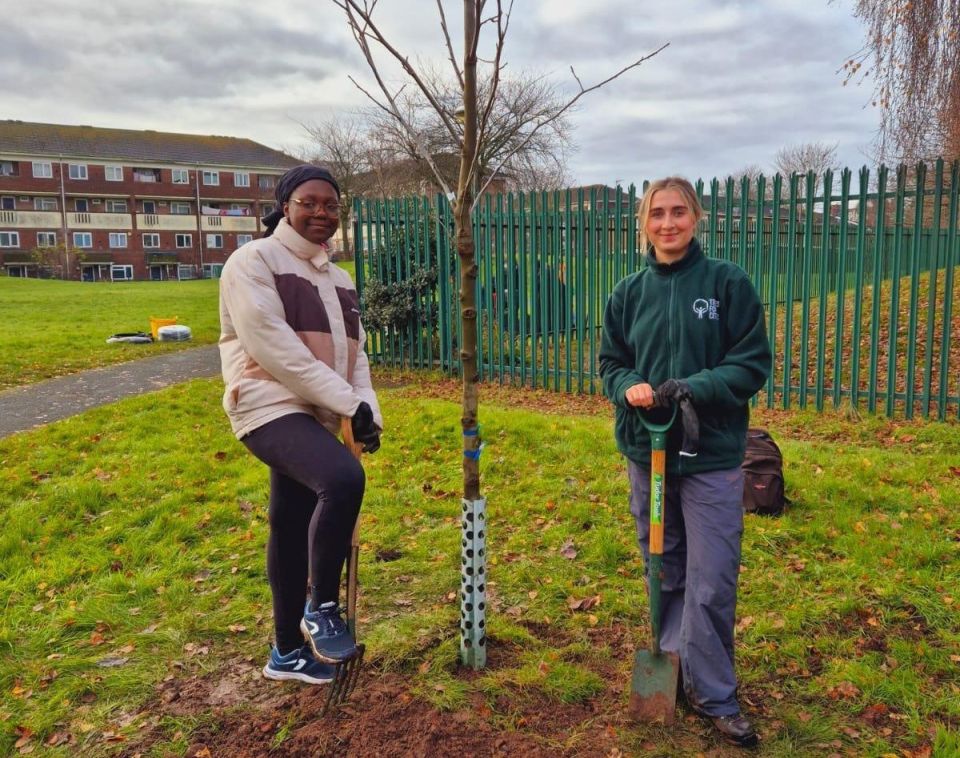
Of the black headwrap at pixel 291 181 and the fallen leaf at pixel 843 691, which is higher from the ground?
the black headwrap at pixel 291 181

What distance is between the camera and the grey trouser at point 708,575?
2.54 metres

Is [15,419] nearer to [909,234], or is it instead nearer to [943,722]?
[943,722]

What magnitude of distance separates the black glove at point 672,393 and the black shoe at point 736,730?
3.87ft

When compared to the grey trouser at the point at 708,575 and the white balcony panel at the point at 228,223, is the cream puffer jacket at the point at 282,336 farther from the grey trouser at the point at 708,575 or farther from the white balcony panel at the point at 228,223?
the white balcony panel at the point at 228,223

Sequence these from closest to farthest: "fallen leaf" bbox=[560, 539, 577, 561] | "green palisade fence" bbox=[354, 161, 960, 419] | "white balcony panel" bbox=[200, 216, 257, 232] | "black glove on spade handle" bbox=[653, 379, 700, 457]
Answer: "black glove on spade handle" bbox=[653, 379, 700, 457] → "fallen leaf" bbox=[560, 539, 577, 561] → "green palisade fence" bbox=[354, 161, 960, 419] → "white balcony panel" bbox=[200, 216, 257, 232]

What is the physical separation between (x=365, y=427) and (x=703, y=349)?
1304mm

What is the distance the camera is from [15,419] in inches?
307

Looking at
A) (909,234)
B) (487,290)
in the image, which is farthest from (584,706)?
(909,234)

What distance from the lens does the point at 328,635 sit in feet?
8.96

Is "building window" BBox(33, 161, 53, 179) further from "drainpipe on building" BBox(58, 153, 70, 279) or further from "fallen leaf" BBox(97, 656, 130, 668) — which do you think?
"fallen leaf" BBox(97, 656, 130, 668)

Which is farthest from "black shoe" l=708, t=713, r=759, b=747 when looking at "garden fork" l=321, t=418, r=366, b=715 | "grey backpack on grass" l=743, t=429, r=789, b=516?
"grey backpack on grass" l=743, t=429, r=789, b=516

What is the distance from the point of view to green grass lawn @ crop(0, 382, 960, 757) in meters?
2.87

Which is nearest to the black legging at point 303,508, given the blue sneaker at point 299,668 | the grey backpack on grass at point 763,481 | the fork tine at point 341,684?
the blue sneaker at point 299,668

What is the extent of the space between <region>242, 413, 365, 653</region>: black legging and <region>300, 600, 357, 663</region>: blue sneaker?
0.20 ft
